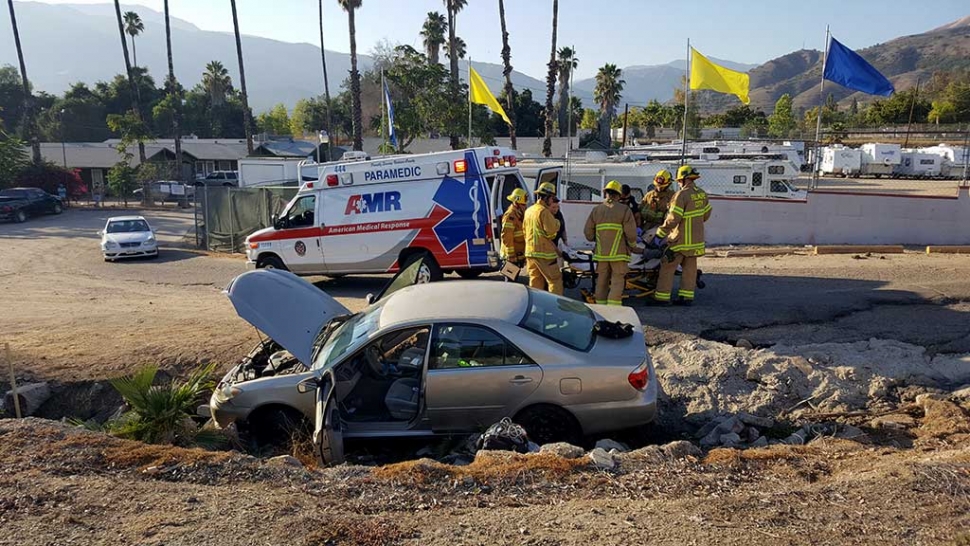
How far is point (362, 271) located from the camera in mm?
12719

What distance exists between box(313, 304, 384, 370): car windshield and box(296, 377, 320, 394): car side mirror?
0.17m

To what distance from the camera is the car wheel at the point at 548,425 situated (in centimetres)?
561

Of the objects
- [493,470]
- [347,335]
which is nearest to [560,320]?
[493,470]

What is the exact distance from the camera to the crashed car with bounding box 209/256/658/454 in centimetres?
551

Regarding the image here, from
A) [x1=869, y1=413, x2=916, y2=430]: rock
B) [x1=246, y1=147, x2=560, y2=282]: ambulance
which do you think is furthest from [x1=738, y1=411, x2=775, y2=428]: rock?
[x1=246, y1=147, x2=560, y2=282]: ambulance

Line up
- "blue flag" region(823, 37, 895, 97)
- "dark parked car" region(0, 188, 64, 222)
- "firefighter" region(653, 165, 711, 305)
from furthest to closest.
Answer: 1. "dark parked car" region(0, 188, 64, 222)
2. "blue flag" region(823, 37, 895, 97)
3. "firefighter" region(653, 165, 711, 305)

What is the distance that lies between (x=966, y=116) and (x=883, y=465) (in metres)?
60.7

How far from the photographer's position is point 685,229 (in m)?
8.81

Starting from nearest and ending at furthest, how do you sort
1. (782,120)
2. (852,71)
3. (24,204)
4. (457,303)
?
(457,303) < (852,71) < (24,204) < (782,120)

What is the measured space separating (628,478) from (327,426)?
234 cm

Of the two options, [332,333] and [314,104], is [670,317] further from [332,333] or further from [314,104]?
[314,104]

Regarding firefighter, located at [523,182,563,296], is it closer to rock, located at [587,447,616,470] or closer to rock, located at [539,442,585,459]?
rock, located at [539,442,585,459]

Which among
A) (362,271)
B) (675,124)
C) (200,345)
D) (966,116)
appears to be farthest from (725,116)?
(200,345)

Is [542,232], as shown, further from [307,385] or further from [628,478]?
[628,478]
